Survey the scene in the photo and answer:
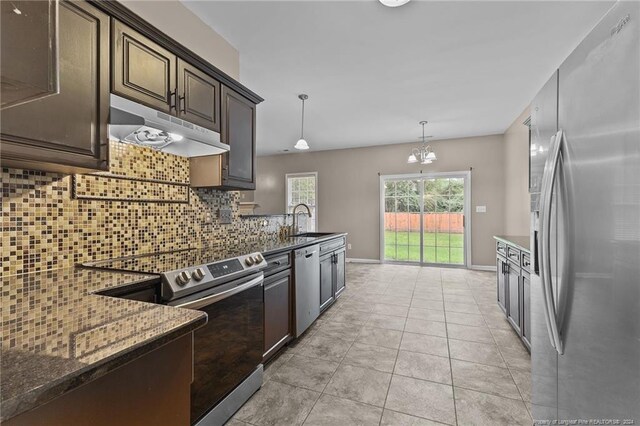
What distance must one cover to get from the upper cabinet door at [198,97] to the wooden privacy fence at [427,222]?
16.5 ft

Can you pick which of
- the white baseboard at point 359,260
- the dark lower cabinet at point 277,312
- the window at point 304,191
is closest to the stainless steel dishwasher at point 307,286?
the dark lower cabinet at point 277,312

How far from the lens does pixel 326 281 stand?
10.9ft

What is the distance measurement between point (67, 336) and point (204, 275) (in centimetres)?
83

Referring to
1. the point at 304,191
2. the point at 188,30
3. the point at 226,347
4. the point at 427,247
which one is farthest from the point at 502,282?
the point at 304,191

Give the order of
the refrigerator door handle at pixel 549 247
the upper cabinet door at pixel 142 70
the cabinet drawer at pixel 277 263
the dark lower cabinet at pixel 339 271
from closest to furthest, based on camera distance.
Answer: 1. the refrigerator door handle at pixel 549 247
2. the upper cabinet door at pixel 142 70
3. the cabinet drawer at pixel 277 263
4. the dark lower cabinet at pixel 339 271

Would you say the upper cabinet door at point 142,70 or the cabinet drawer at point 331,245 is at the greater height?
the upper cabinet door at point 142,70

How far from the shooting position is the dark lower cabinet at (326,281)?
3.20 meters

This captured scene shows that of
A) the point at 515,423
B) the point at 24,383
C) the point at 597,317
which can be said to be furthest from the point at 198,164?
the point at 515,423

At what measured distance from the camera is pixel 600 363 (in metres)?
0.90

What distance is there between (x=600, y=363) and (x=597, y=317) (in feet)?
0.48

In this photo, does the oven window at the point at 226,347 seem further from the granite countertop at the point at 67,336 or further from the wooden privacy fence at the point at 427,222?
the wooden privacy fence at the point at 427,222

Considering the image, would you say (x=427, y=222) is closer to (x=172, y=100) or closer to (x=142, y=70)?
(x=172, y=100)

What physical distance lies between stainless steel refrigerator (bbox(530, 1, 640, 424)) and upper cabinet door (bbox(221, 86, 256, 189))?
2.07m

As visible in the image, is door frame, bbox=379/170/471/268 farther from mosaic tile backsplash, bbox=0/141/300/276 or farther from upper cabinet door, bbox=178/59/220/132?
upper cabinet door, bbox=178/59/220/132
